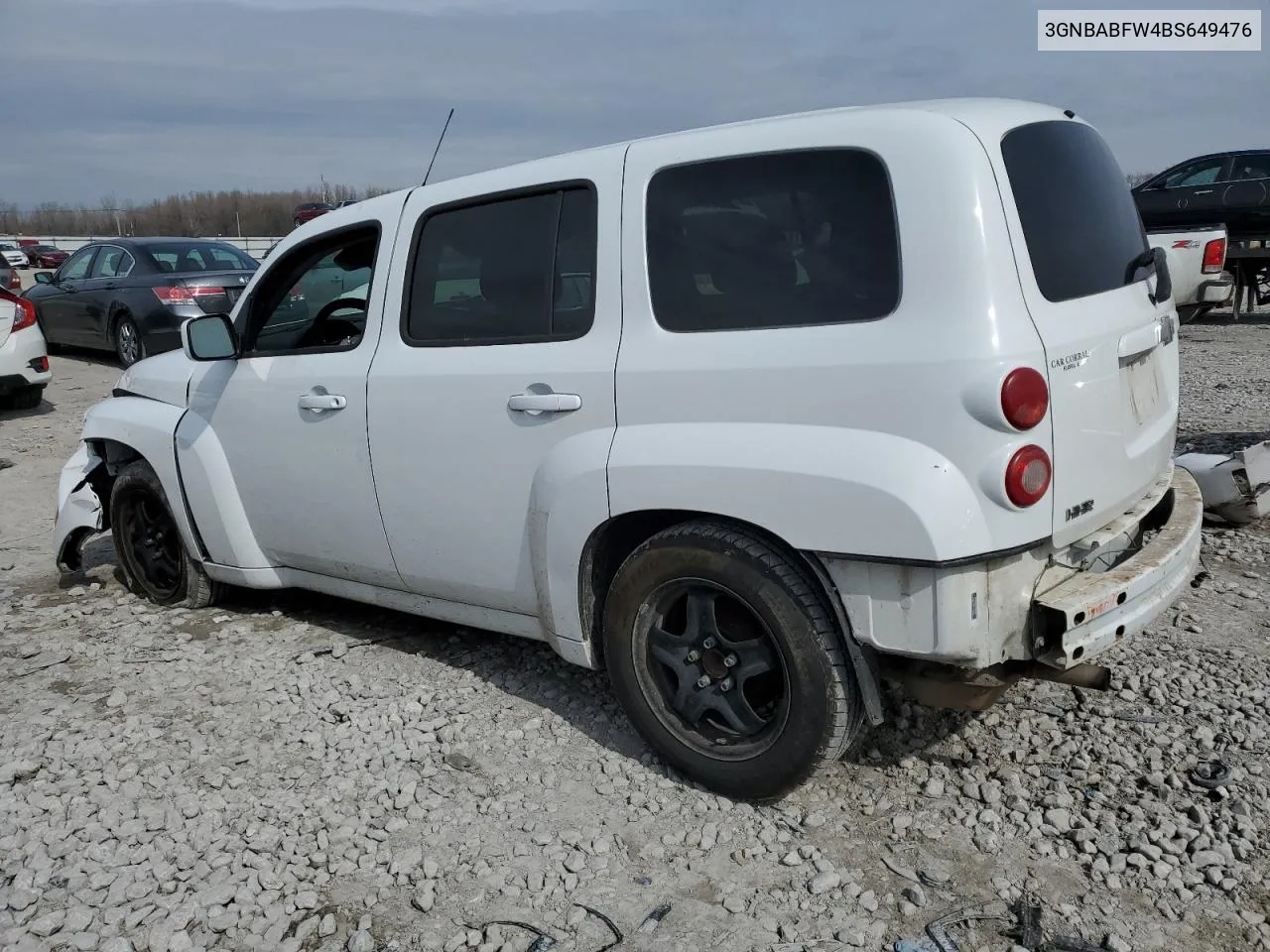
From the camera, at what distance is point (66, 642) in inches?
192

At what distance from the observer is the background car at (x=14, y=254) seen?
43.5 meters

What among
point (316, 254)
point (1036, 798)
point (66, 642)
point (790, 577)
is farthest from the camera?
point (66, 642)

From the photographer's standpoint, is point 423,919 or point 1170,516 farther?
point 1170,516

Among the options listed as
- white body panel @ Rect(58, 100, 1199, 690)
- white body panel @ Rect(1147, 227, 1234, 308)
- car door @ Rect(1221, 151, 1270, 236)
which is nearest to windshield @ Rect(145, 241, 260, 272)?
white body panel @ Rect(58, 100, 1199, 690)

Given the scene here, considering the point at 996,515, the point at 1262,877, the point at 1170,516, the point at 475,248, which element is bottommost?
the point at 1262,877

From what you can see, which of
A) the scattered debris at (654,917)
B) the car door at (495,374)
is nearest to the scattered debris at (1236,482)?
the car door at (495,374)

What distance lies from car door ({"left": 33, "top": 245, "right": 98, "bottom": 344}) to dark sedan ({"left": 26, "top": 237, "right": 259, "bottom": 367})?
0.01 metres

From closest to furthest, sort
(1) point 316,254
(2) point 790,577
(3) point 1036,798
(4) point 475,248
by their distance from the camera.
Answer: (2) point 790,577 < (3) point 1036,798 < (4) point 475,248 < (1) point 316,254

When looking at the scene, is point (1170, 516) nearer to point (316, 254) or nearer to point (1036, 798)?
point (1036, 798)

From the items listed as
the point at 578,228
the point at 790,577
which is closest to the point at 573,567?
the point at 790,577

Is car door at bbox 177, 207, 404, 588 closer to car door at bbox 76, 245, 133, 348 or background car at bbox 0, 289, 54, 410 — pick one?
background car at bbox 0, 289, 54, 410

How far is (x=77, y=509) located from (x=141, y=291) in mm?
7653

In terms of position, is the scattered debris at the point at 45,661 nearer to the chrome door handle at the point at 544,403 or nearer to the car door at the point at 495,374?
the car door at the point at 495,374

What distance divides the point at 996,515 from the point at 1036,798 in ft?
3.49
